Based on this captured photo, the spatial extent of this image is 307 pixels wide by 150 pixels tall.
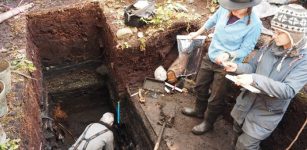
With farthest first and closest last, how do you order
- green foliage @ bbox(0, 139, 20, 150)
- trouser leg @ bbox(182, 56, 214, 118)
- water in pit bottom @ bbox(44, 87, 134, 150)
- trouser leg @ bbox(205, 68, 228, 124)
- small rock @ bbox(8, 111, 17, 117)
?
water in pit bottom @ bbox(44, 87, 134, 150), trouser leg @ bbox(182, 56, 214, 118), trouser leg @ bbox(205, 68, 228, 124), small rock @ bbox(8, 111, 17, 117), green foliage @ bbox(0, 139, 20, 150)

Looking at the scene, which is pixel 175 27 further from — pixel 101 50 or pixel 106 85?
pixel 106 85

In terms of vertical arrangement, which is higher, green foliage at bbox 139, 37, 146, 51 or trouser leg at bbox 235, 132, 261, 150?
green foliage at bbox 139, 37, 146, 51

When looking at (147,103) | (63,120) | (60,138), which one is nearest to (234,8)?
(147,103)

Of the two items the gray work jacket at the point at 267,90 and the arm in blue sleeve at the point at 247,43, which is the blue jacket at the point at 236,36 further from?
the gray work jacket at the point at 267,90

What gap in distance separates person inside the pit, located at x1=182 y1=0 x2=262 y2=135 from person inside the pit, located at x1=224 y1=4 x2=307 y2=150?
0.40 metres

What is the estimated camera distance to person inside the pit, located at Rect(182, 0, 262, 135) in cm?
419

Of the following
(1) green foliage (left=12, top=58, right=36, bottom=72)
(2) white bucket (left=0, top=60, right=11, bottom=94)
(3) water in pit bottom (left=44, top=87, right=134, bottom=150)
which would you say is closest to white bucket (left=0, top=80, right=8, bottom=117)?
(2) white bucket (left=0, top=60, right=11, bottom=94)

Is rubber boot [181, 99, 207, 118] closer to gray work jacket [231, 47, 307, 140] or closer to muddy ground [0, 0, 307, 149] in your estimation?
muddy ground [0, 0, 307, 149]

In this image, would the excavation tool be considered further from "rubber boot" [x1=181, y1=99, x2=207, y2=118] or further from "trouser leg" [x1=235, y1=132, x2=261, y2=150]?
"trouser leg" [x1=235, y1=132, x2=261, y2=150]

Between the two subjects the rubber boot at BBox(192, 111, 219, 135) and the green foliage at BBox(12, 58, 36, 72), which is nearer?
the rubber boot at BBox(192, 111, 219, 135)

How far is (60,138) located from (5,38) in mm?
2335

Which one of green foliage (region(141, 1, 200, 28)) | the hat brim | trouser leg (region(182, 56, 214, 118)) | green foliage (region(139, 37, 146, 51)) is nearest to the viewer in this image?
the hat brim

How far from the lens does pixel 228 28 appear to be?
4.35 m

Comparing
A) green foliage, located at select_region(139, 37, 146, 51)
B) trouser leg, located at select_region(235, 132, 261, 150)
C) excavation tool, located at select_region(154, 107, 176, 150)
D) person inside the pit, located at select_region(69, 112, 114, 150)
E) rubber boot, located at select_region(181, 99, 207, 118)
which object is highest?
green foliage, located at select_region(139, 37, 146, 51)
